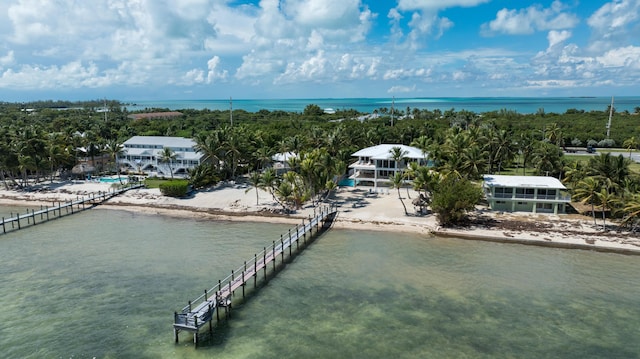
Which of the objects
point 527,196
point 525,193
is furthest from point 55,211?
point 527,196

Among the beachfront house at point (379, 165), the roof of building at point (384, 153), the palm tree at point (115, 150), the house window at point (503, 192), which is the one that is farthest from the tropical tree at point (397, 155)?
Answer: the palm tree at point (115, 150)

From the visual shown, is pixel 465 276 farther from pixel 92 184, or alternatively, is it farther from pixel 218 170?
pixel 92 184

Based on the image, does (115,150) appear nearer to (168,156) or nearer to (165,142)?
(165,142)

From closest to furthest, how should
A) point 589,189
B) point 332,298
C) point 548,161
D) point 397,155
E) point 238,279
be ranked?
1. point 332,298
2. point 238,279
3. point 589,189
4. point 548,161
5. point 397,155

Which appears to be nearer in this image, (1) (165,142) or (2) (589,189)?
(2) (589,189)

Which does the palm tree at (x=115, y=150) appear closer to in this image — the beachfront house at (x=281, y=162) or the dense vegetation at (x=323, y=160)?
the dense vegetation at (x=323, y=160)

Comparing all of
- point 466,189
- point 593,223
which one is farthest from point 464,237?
point 593,223

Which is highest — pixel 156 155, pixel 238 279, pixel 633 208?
pixel 156 155
